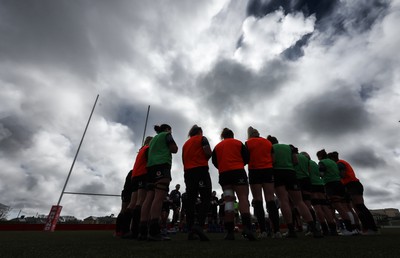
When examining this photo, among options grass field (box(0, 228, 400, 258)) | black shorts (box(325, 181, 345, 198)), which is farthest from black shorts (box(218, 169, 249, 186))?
black shorts (box(325, 181, 345, 198))

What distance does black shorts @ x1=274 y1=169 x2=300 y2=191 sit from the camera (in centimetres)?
465

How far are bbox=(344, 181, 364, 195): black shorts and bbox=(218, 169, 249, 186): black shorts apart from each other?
3396mm

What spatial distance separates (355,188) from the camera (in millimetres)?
5562

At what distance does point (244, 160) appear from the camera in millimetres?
4078

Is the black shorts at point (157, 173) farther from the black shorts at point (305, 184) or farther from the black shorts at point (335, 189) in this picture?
the black shorts at point (335, 189)

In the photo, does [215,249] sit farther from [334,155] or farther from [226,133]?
[334,155]

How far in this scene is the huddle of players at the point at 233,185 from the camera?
374 cm

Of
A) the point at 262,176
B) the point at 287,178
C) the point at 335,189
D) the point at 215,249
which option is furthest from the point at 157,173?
the point at 335,189

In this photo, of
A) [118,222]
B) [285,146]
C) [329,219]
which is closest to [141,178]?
[118,222]

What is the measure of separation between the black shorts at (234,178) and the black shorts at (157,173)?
938 millimetres

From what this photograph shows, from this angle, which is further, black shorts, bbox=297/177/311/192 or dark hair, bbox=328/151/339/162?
dark hair, bbox=328/151/339/162

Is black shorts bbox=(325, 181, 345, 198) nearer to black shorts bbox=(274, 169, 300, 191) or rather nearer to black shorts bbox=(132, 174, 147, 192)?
black shorts bbox=(274, 169, 300, 191)

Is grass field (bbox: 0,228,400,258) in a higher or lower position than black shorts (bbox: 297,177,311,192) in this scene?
lower

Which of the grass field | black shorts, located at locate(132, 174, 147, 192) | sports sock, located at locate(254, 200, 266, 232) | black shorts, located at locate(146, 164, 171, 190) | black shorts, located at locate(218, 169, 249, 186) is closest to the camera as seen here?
the grass field
